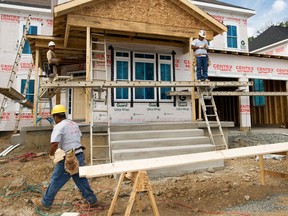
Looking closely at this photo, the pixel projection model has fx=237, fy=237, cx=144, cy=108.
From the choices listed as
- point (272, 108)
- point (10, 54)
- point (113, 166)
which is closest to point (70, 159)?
point (113, 166)

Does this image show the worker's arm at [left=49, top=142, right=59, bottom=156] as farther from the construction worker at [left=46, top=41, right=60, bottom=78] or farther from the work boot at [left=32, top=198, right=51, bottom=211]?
the construction worker at [left=46, top=41, right=60, bottom=78]

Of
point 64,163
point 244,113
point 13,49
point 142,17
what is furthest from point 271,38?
point 64,163

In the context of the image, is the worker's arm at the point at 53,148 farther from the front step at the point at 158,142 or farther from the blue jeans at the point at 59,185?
the front step at the point at 158,142

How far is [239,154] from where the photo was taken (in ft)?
13.8

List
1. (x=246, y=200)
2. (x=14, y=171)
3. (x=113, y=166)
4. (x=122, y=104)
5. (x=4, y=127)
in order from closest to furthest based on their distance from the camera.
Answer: (x=113, y=166) < (x=246, y=200) < (x=14, y=171) < (x=122, y=104) < (x=4, y=127)

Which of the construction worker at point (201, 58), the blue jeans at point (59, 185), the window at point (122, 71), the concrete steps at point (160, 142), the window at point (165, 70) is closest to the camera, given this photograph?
the blue jeans at point (59, 185)

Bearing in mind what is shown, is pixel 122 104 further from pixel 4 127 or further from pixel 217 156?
pixel 4 127

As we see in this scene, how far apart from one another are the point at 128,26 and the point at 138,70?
7.59 feet

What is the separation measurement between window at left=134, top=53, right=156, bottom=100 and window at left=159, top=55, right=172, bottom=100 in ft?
1.24

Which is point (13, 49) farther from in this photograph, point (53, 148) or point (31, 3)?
point (53, 148)

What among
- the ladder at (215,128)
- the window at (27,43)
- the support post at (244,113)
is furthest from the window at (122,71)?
the window at (27,43)

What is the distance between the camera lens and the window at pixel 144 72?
10.1 m

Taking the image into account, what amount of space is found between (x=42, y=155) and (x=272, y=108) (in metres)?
14.1

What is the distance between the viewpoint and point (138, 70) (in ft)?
33.3
